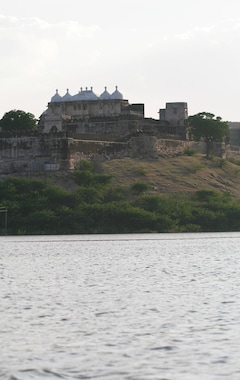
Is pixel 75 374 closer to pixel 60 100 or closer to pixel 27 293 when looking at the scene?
pixel 27 293

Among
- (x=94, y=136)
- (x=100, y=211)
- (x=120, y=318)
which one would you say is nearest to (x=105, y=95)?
(x=94, y=136)

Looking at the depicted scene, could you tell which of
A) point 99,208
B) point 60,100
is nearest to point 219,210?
point 99,208

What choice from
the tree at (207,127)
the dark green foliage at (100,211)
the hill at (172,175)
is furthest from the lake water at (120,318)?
the tree at (207,127)

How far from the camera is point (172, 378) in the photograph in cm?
1520

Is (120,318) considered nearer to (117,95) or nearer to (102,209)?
(102,209)

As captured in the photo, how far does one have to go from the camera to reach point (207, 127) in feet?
261

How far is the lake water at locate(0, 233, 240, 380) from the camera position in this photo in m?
16.1

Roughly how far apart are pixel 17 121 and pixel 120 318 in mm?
61608

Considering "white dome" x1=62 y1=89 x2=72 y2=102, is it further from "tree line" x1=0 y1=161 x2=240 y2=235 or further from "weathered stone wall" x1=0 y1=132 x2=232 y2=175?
"tree line" x1=0 y1=161 x2=240 y2=235

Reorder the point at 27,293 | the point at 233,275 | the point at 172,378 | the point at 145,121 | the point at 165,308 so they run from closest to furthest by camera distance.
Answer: the point at 172,378 < the point at 165,308 < the point at 27,293 < the point at 233,275 < the point at 145,121

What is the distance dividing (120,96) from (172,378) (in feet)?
235

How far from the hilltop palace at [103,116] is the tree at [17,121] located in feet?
2.92

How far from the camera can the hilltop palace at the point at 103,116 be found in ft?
261

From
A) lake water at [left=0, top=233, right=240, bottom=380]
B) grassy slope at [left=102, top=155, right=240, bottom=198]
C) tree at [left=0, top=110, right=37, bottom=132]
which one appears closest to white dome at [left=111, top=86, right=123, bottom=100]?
tree at [left=0, top=110, right=37, bottom=132]
